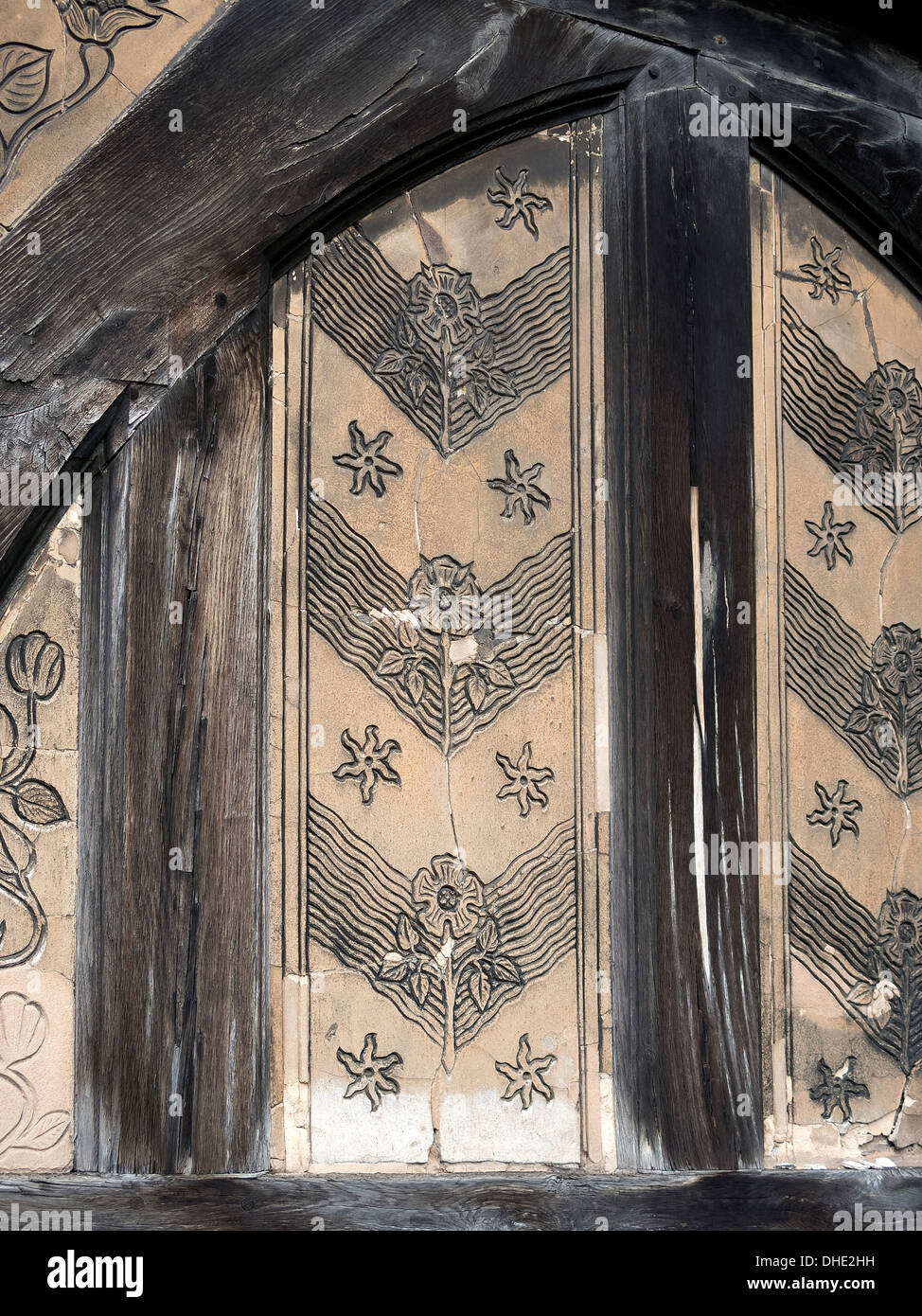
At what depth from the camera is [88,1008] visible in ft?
7.73

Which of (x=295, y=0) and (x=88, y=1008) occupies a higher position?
(x=295, y=0)

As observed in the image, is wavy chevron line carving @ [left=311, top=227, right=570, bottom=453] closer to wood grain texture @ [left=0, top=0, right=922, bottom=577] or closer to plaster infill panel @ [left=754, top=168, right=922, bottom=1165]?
wood grain texture @ [left=0, top=0, right=922, bottom=577]

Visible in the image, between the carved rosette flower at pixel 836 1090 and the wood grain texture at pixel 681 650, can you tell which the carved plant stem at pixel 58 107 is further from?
the carved rosette flower at pixel 836 1090

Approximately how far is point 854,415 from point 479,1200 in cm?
165

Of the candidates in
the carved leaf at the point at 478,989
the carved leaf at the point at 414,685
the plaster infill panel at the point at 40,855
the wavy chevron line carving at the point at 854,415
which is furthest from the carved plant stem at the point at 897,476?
the plaster infill panel at the point at 40,855

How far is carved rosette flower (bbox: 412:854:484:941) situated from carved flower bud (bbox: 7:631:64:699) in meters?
0.69

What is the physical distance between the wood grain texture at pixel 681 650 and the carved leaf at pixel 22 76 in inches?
40.8

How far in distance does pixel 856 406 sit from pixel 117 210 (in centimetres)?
147

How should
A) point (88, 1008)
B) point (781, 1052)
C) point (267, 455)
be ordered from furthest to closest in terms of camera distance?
point (781, 1052) → point (267, 455) → point (88, 1008)

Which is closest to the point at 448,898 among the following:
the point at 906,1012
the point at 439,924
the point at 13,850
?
the point at 439,924

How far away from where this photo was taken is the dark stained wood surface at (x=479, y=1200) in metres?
2.26

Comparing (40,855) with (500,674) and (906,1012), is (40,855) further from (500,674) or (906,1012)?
(906,1012)

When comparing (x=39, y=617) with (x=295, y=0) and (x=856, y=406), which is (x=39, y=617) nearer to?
(x=295, y=0)
